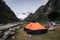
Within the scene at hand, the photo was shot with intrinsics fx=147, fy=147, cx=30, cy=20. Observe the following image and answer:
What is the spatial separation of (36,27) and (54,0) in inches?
6158

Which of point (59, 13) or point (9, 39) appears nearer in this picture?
point (9, 39)

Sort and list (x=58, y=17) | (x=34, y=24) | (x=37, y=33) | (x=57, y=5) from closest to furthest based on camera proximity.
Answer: (x=37, y=33), (x=34, y=24), (x=58, y=17), (x=57, y=5)

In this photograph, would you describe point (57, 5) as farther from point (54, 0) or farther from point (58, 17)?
point (58, 17)

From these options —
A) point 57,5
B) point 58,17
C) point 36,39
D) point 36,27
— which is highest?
point 57,5

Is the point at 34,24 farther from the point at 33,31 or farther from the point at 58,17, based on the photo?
the point at 58,17

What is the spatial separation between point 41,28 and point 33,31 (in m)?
1.18

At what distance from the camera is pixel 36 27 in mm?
18484

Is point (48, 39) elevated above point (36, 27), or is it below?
below

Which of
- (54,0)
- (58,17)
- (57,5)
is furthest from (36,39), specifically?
(54,0)

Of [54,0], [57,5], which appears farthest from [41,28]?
[54,0]

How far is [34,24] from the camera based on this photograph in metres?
19.4

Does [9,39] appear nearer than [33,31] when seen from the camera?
Yes

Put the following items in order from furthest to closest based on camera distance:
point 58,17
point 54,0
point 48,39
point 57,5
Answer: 1. point 54,0
2. point 57,5
3. point 58,17
4. point 48,39

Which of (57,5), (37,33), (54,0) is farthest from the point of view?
(54,0)
